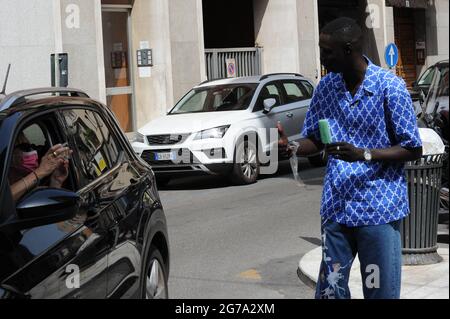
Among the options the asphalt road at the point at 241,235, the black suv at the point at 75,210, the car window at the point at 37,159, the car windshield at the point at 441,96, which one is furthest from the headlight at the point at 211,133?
the car windshield at the point at 441,96

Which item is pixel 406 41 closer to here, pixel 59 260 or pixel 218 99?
pixel 218 99

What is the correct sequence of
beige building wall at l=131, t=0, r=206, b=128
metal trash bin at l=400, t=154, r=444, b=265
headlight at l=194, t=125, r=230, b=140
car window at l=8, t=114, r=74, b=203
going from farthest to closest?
1. beige building wall at l=131, t=0, r=206, b=128
2. headlight at l=194, t=125, r=230, b=140
3. metal trash bin at l=400, t=154, r=444, b=265
4. car window at l=8, t=114, r=74, b=203

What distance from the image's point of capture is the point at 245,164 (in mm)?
13906

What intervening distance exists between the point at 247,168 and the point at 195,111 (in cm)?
164

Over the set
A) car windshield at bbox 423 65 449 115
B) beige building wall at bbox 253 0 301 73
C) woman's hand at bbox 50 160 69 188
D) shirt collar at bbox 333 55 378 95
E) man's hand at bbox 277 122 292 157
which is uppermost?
beige building wall at bbox 253 0 301 73

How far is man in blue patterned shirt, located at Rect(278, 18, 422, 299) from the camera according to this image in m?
4.10

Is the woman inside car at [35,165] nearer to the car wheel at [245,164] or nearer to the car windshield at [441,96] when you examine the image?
the car windshield at [441,96]

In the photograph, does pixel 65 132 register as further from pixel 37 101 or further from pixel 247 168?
pixel 247 168

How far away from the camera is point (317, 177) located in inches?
574

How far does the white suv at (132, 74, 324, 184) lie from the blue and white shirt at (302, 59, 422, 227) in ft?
28.7

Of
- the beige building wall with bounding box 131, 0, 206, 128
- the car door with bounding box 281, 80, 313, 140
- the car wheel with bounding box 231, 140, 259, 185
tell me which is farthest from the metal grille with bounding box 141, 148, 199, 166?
the beige building wall with bounding box 131, 0, 206, 128

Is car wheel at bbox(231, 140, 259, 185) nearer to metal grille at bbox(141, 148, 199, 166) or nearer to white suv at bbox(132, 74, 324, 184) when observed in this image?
white suv at bbox(132, 74, 324, 184)

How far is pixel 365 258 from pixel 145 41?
1776cm

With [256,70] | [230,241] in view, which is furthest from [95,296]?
[256,70]
